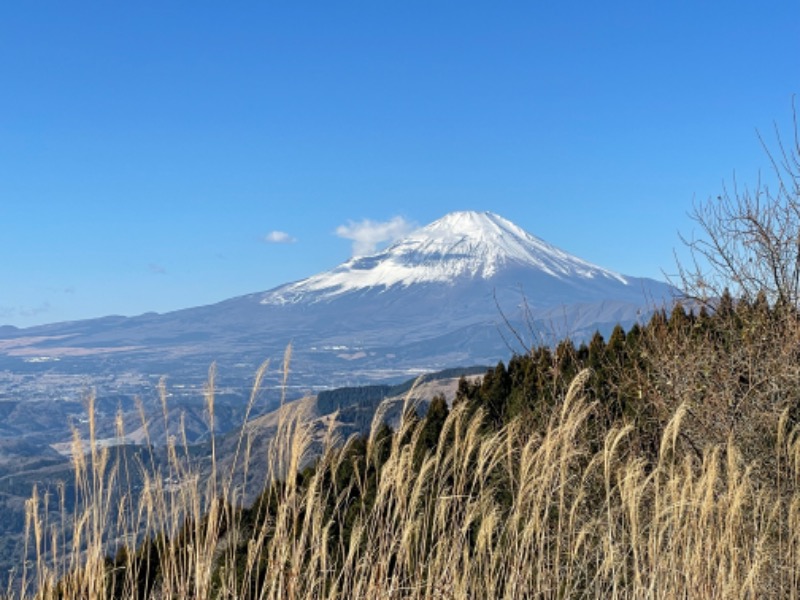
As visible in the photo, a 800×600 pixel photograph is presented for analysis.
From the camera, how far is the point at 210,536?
11.3 feet

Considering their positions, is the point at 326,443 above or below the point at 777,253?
below

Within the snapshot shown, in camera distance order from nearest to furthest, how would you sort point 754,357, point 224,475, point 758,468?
1. point 224,475
2. point 758,468
3. point 754,357

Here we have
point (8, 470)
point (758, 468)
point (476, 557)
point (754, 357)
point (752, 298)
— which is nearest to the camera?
point (476, 557)

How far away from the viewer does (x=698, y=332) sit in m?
10.6

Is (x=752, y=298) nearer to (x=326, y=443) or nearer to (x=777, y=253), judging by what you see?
(x=777, y=253)

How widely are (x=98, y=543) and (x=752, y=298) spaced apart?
30.5ft

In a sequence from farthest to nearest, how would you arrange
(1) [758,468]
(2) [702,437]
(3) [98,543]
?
(2) [702,437]
(1) [758,468]
(3) [98,543]

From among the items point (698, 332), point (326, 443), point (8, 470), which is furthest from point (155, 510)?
point (8, 470)

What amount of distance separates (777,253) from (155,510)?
9287mm

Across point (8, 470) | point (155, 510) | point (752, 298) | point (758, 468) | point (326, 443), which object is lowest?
point (8, 470)

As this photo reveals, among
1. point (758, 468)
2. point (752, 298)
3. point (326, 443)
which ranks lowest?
point (758, 468)

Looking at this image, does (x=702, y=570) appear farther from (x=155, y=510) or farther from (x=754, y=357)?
(x=754, y=357)

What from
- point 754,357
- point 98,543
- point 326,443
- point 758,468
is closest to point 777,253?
point 754,357

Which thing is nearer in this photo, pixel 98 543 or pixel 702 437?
pixel 98 543
